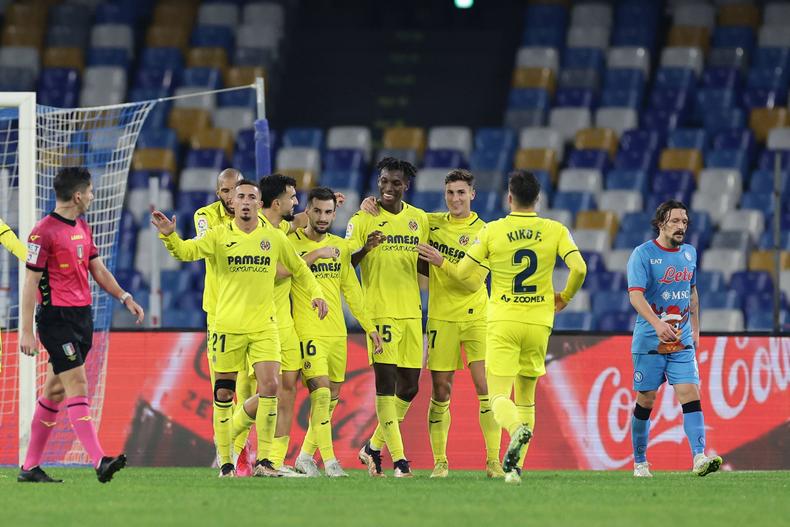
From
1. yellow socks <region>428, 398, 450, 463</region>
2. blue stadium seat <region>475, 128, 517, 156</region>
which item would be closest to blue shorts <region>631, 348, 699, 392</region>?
yellow socks <region>428, 398, 450, 463</region>

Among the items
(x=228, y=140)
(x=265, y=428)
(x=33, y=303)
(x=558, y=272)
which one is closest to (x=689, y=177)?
(x=558, y=272)

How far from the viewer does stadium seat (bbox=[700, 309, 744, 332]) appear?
17469 mm

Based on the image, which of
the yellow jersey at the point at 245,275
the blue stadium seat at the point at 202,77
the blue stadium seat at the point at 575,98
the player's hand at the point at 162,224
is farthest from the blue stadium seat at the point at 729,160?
the player's hand at the point at 162,224

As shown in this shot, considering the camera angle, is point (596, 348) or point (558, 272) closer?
point (596, 348)

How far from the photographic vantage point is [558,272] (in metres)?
18.8

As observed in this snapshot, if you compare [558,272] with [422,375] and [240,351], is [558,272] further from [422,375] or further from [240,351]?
[240,351]

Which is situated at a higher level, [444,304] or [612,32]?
[612,32]

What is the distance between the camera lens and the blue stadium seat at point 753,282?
18281mm

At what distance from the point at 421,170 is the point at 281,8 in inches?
172

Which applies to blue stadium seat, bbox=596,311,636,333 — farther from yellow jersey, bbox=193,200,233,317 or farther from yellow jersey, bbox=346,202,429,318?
yellow jersey, bbox=193,200,233,317

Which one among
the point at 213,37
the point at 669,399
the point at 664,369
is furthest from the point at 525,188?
the point at 213,37

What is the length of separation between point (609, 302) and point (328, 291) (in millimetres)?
7428

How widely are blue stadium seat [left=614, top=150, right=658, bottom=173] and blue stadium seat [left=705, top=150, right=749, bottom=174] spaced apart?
2.55ft

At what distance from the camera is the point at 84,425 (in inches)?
388
